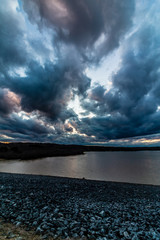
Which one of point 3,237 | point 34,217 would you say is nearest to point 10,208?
point 34,217

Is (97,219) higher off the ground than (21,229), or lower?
lower

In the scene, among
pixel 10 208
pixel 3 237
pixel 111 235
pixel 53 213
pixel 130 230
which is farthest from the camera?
pixel 10 208

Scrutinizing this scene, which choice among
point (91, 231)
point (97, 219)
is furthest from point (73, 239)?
point (97, 219)

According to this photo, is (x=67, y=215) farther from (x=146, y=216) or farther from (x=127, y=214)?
(x=146, y=216)

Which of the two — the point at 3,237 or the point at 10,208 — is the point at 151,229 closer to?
the point at 3,237

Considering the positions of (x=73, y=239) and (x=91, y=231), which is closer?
(x=73, y=239)

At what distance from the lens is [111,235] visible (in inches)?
210

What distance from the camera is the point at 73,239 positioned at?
16.3 feet

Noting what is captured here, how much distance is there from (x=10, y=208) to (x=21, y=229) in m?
3.15

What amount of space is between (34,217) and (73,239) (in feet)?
9.82

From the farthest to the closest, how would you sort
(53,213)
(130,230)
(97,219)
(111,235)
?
(53,213), (97,219), (130,230), (111,235)

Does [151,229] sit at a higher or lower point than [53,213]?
lower

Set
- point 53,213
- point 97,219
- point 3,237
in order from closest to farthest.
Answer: point 3,237 → point 97,219 → point 53,213

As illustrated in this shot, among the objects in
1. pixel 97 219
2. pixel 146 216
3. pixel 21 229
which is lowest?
pixel 146 216
